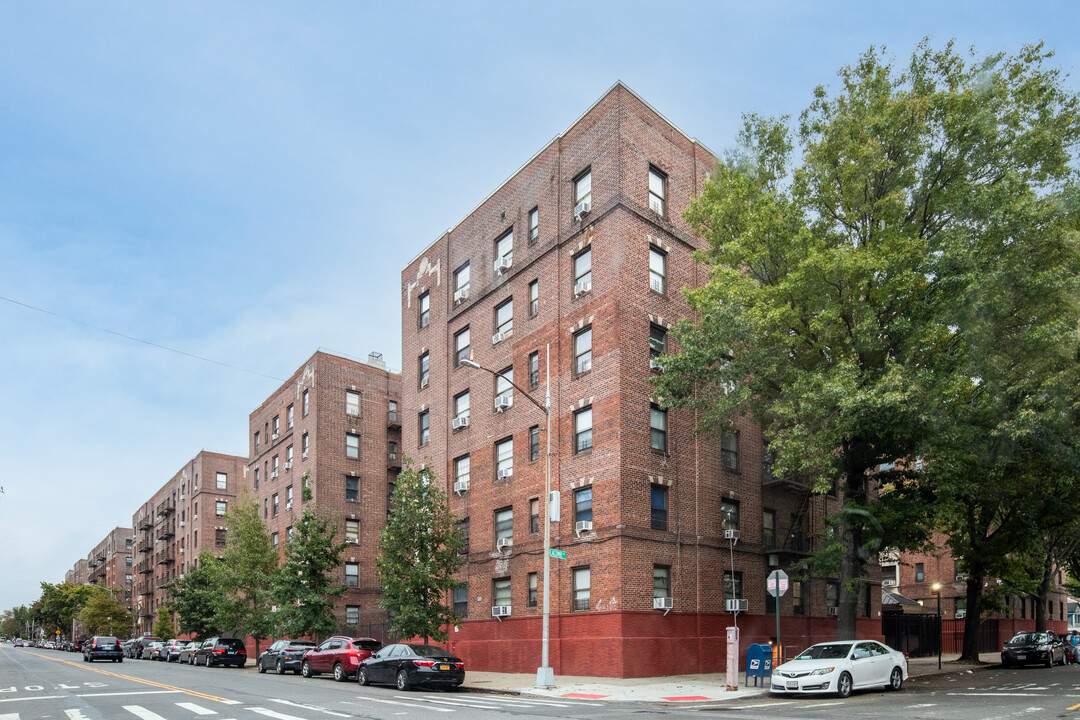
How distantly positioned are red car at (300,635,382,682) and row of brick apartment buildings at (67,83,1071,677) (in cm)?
509

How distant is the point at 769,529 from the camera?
1243 inches

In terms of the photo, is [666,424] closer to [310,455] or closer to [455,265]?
[455,265]

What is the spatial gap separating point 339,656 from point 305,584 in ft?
31.7

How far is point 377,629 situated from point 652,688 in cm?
2511

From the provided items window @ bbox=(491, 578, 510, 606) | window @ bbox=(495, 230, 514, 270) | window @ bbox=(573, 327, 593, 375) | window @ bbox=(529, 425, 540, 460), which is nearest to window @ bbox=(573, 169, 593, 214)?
window @ bbox=(495, 230, 514, 270)

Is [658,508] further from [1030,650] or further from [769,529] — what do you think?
[1030,650]

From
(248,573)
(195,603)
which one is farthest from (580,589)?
(195,603)

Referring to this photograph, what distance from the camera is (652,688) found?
71.2 ft

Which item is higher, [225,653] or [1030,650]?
[1030,650]

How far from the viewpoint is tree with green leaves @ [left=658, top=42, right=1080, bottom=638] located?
21.1 meters

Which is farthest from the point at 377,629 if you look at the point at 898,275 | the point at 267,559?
the point at 898,275

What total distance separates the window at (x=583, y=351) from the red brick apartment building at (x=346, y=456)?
2371cm

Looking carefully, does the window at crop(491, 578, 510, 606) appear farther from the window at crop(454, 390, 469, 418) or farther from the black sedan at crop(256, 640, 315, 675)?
the black sedan at crop(256, 640, 315, 675)

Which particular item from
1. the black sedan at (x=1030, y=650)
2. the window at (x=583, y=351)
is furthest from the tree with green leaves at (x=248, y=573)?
the black sedan at (x=1030, y=650)
